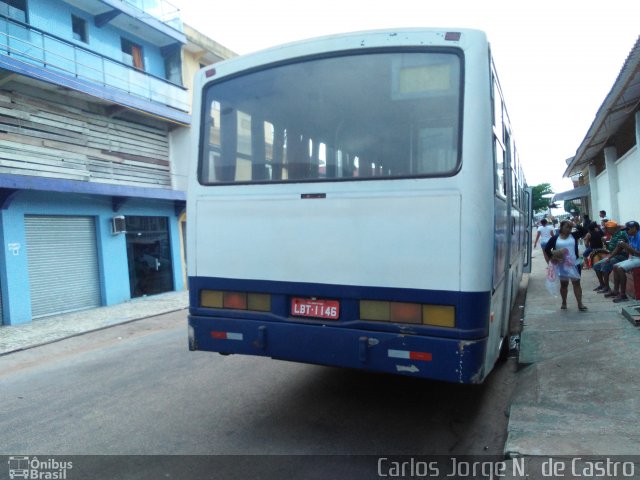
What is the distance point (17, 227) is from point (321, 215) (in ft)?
35.2

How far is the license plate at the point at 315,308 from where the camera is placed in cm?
387

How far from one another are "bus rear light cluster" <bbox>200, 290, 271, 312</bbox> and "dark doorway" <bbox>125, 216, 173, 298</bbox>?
12.2 meters

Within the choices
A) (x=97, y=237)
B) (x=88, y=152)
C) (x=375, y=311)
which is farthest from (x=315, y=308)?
(x=88, y=152)

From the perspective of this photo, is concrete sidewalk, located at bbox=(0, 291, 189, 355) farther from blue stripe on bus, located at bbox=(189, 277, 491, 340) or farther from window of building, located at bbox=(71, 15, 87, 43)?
window of building, located at bbox=(71, 15, 87, 43)

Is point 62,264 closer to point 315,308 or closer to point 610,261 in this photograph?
point 315,308

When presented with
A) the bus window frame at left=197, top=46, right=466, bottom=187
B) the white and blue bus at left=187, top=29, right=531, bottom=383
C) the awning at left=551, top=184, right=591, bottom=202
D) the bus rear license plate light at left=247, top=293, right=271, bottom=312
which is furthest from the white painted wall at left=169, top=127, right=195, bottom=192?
the awning at left=551, top=184, right=591, bottom=202

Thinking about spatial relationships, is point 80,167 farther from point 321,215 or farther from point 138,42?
point 321,215

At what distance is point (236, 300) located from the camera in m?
4.28

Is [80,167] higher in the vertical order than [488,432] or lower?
higher

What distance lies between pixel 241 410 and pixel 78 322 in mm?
8342

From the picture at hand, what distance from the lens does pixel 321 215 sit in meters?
3.93

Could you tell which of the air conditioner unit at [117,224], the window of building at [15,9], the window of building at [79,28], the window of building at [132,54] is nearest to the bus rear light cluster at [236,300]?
the air conditioner unit at [117,224]

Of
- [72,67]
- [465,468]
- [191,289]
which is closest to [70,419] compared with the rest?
[191,289]

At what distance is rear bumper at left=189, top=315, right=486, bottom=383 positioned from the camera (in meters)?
3.46
